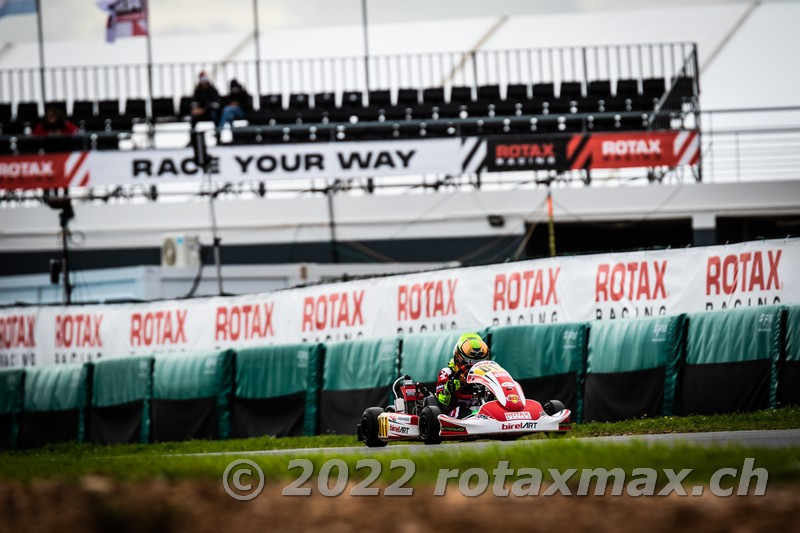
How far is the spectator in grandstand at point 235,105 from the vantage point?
101ft

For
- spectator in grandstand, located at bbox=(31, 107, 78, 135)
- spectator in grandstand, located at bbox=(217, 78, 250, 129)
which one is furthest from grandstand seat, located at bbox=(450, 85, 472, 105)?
spectator in grandstand, located at bbox=(31, 107, 78, 135)

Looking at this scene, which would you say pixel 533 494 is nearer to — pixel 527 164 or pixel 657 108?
pixel 527 164

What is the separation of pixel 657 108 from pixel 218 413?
13.7m

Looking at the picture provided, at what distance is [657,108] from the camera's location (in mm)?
30844

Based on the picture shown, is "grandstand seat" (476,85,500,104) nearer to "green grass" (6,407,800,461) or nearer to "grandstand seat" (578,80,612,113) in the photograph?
"grandstand seat" (578,80,612,113)

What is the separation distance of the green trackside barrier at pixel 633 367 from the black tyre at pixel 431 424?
2.88 meters

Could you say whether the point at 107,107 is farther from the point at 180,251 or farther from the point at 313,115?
the point at 313,115

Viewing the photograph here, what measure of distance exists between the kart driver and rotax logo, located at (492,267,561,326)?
3790 millimetres

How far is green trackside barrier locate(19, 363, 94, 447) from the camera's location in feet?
82.5

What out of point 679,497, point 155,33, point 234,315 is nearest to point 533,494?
point 679,497

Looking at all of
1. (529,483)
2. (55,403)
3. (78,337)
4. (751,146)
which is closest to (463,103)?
(751,146)

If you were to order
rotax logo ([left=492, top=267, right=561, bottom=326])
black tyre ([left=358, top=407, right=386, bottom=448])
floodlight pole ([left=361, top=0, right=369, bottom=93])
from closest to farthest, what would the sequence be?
1. black tyre ([left=358, top=407, right=386, bottom=448])
2. rotax logo ([left=492, top=267, right=561, bottom=326])
3. floodlight pole ([left=361, top=0, right=369, bottom=93])

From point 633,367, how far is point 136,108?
738 inches

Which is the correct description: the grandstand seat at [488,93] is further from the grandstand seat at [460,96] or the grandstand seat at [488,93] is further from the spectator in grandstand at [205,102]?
the spectator in grandstand at [205,102]
